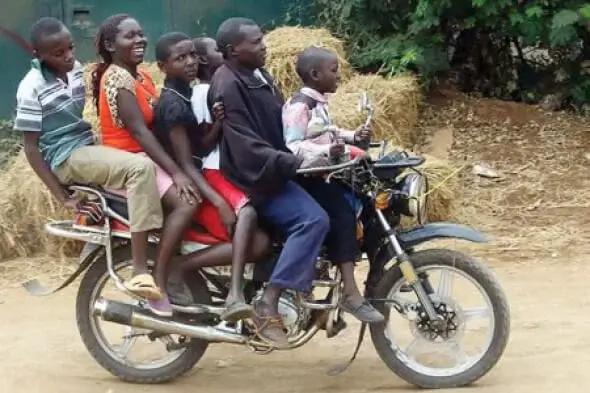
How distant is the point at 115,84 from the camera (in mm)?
5340

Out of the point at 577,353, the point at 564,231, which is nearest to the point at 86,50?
the point at 564,231

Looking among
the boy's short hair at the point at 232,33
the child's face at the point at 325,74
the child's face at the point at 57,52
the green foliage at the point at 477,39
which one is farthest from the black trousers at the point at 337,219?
the green foliage at the point at 477,39

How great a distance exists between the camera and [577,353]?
5.86m

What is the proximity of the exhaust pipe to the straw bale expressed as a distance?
3.55 m

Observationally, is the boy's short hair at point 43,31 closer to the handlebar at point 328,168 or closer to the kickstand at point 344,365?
the handlebar at point 328,168

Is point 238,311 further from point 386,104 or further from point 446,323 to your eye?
point 386,104

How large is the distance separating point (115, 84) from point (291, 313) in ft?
4.29

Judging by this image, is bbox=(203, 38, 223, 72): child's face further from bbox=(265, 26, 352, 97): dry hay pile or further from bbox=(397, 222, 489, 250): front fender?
bbox=(265, 26, 352, 97): dry hay pile

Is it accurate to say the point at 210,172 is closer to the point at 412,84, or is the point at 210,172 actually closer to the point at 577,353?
the point at 577,353

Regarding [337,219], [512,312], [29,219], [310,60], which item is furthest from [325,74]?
[29,219]

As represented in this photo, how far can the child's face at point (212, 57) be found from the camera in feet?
18.8

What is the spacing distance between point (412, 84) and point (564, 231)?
2.32 meters

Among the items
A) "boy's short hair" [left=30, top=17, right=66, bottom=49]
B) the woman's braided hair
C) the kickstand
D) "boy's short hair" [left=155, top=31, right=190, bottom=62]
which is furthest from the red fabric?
"boy's short hair" [left=30, top=17, right=66, bottom=49]

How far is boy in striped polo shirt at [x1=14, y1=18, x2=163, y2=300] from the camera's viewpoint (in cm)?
529
